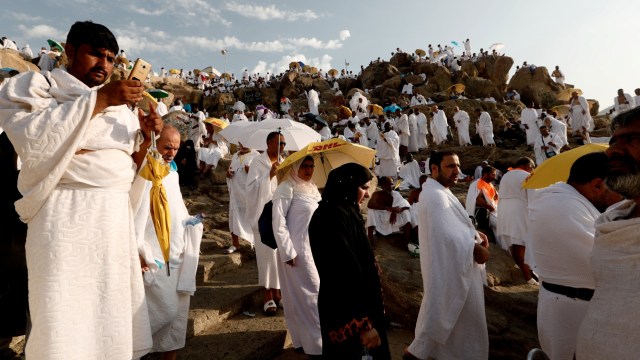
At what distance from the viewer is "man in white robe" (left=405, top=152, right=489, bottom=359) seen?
305cm

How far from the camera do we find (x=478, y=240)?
3281 millimetres

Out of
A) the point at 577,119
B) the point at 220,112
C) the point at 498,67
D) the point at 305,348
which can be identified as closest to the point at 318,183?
the point at 305,348

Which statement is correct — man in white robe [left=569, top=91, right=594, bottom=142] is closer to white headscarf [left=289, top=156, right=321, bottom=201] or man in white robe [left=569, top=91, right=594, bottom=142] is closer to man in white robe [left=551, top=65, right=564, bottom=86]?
man in white robe [left=551, top=65, right=564, bottom=86]

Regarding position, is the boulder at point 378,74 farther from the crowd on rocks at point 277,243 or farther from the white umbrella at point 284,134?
the crowd on rocks at point 277,243

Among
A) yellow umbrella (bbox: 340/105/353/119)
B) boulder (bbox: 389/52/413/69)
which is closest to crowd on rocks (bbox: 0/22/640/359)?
yellow umbrella (bbox: 340/105/353/119)

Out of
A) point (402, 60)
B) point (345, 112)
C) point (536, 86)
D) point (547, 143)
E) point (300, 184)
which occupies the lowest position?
point (300, 184)

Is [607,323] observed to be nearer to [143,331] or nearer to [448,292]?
[448,292]

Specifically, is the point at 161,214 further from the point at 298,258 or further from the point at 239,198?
the point at 239,198

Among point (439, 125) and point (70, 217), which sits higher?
point (439, 125)

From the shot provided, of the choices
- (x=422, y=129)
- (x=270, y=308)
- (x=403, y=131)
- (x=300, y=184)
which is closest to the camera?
(x=300, y=184)

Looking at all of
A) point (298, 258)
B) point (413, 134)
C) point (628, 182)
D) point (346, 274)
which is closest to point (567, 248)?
point (628, 182)

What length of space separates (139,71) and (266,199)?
320cm

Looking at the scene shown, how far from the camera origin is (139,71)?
176 centimetres

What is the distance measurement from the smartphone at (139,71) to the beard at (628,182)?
7.34 ft
